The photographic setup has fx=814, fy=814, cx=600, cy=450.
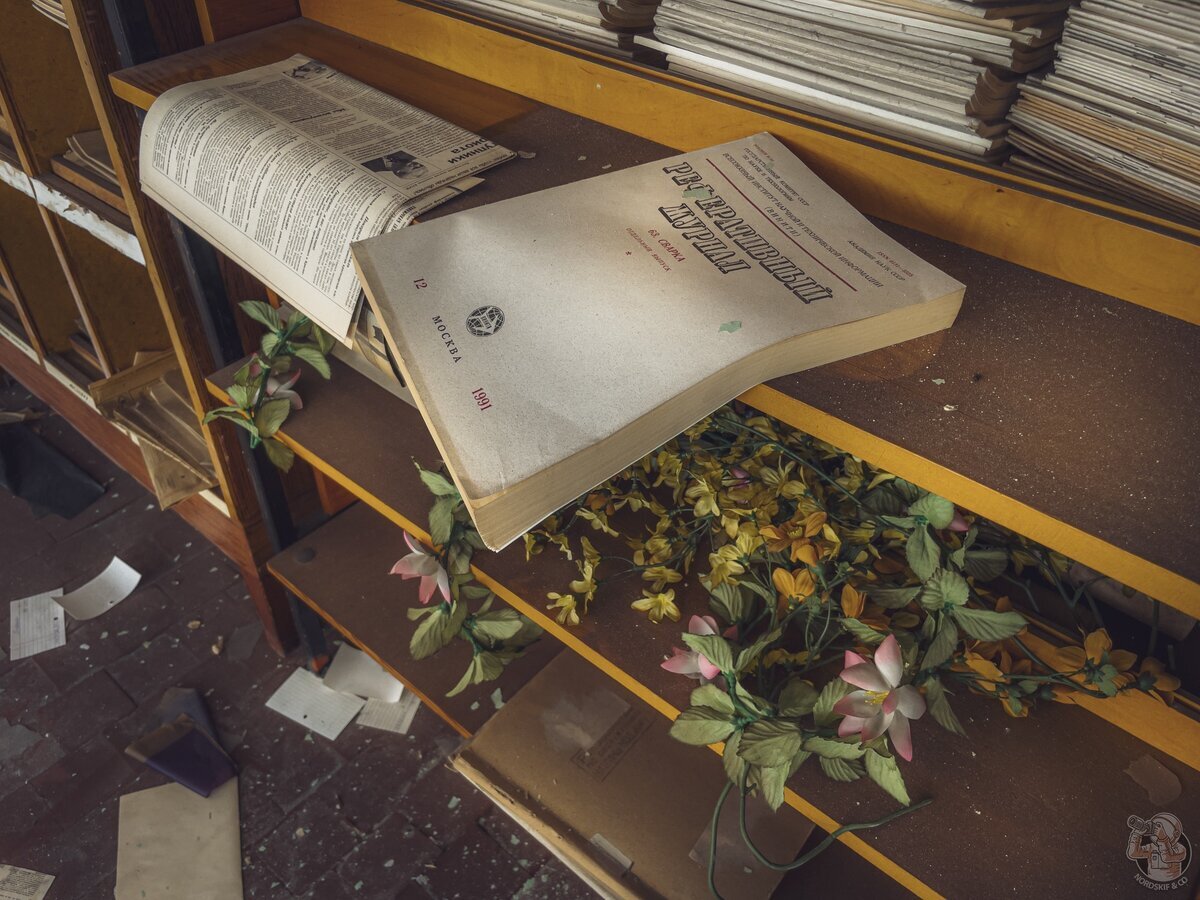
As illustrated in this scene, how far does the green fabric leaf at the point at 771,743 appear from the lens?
77 centimetres

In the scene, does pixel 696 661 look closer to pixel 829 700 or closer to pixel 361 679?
pixel 829 700

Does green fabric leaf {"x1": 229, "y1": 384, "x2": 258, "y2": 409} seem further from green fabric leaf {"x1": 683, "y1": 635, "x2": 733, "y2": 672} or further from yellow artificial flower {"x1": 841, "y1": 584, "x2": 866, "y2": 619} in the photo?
yellow artificial flower {"x1": 841, "y1": 584, "x2": 866, "y2": 619}

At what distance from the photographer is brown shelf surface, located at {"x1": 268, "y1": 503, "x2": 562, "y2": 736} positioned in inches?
57.6

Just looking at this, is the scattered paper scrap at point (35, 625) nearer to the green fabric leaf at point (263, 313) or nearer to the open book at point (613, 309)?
the green fabric leaf at point (263, 313)

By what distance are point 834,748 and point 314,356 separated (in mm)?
861

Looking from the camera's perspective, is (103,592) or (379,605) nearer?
(379,605)

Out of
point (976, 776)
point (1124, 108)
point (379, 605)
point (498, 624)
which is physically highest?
point (1124, 108)

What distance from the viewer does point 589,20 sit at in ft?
2.95

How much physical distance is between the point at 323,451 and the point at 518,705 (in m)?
0.51

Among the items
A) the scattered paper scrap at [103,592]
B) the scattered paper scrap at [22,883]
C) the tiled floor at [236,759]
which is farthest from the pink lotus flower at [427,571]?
the scattered paper scrap at [103,592]

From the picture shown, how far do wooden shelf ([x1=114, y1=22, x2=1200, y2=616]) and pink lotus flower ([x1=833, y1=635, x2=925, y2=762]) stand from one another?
22 centimetres

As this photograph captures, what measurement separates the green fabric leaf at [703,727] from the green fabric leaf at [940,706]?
19 centimetres

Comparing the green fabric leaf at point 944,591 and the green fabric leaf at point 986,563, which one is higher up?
the green fabric leaf at point 944,591

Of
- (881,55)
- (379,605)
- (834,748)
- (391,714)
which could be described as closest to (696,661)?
(834,748)
